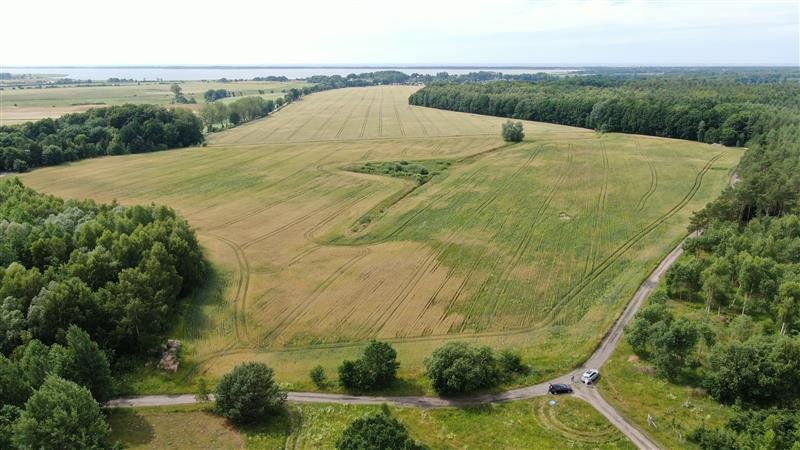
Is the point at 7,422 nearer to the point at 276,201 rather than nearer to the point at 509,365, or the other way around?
the point at 509,365

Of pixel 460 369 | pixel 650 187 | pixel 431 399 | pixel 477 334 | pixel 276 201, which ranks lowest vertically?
pixel 431 399

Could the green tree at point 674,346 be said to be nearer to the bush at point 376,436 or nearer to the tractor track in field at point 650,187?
the bush at point 376,436

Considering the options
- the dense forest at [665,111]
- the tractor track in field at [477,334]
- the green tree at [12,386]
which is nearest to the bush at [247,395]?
the tractor track in field at [477,334]

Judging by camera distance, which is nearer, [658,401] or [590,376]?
[658,401]

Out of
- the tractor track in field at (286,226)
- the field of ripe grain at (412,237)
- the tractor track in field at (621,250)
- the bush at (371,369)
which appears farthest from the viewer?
the tractor track in field at (286,226)

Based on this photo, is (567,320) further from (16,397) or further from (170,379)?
(16,397)

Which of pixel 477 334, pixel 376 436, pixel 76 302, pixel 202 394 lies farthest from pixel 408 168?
pixel 376 436
